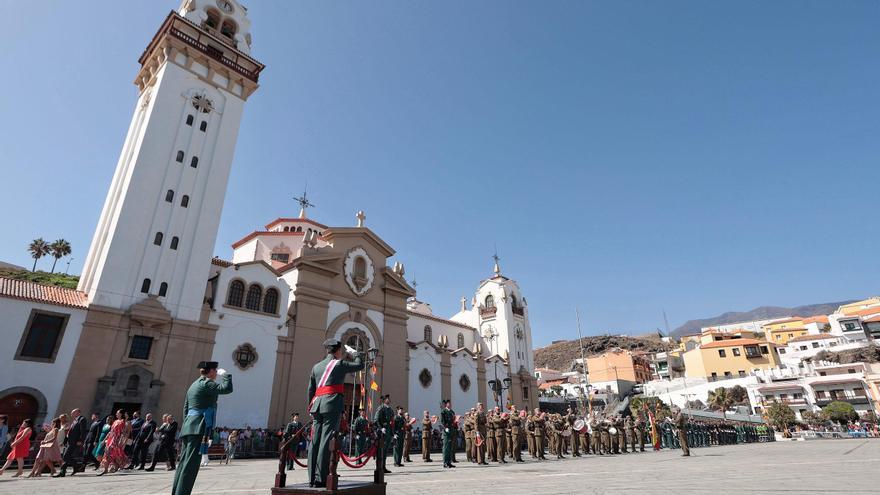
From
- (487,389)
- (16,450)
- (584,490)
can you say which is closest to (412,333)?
(487,389)

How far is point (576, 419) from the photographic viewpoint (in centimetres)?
2016

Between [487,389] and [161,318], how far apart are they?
2689cm

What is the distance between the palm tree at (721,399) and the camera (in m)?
58.1

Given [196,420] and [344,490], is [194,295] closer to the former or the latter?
[196,420]

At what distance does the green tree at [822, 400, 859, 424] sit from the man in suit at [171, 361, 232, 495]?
62679mm

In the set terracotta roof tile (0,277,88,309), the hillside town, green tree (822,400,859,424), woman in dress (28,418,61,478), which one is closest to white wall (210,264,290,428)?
terracotta roof tile (0,277,88,309)

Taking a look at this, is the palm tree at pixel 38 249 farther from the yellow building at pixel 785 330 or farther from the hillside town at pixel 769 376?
the yellow building at pixel 785 330

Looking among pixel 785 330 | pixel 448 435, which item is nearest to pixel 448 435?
pixel 448 435

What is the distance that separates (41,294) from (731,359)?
81.4m

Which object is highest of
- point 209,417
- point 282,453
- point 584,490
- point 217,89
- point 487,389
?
point 217,89

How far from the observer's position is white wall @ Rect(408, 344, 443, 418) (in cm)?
3206

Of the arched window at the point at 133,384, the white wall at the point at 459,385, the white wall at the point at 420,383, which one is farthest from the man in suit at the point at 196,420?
the white wall at the point at 459,385

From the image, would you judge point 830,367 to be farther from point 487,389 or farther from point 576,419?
point 576,419

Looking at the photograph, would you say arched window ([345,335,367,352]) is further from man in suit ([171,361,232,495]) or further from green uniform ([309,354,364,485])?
green uniform ([309,354,364,485])
